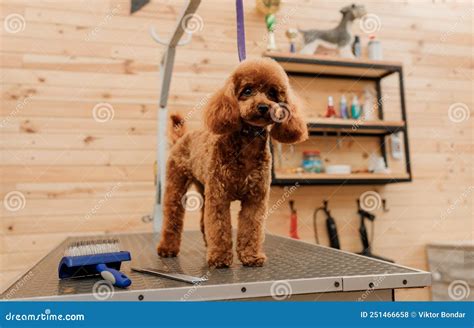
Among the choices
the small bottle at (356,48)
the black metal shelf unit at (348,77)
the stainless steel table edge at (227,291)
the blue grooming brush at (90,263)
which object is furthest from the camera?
the small bottle at (356,48)

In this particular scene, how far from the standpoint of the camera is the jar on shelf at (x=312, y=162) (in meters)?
2.74

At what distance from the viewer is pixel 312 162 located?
9.08 feet

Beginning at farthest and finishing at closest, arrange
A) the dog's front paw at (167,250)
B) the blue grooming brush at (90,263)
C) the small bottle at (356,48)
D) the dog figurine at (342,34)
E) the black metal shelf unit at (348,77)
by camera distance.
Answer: the small bottle at (356,48) → the dog figurine at (342,34) → the black metal shelf unit at (348,77) → the dog's front paw at (167,250) → the blue grooming brush at (90,263)

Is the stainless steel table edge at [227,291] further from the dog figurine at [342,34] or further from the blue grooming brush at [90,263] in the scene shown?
the dog figurine at [342,34]

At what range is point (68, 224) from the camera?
2480 millimetres

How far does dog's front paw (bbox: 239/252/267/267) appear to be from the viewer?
1160 mm

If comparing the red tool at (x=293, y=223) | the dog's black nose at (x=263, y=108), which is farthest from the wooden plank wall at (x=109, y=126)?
the dog's black nose at (x=263, y=108)

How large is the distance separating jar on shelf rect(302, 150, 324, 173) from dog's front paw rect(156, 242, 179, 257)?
1.50 meters

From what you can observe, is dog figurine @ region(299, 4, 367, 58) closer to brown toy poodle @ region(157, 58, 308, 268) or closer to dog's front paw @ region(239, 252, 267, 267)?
brown toy poodle @ region(157, 58, 308, 268)

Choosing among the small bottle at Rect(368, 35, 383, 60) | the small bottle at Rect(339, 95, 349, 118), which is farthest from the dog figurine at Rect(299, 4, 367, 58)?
the small bottle at Rect(339, 95, 349, 118)

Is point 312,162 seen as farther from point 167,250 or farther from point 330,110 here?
point 167,250

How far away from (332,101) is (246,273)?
2.09 metres

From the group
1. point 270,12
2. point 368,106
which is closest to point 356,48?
point 368,106

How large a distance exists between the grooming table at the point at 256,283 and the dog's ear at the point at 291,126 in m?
0.36
